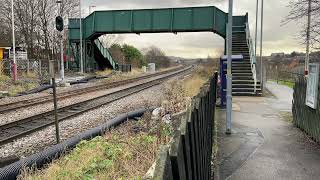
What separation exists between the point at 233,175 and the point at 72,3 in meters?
57.1

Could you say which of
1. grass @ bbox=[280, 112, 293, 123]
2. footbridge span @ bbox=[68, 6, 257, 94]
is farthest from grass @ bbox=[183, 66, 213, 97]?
footbridge span @ bbox=[68, 6, 257, 94]

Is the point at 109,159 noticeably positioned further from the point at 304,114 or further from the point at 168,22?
the point at 168,22

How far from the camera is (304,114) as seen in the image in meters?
11.5

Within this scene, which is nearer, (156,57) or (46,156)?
(46,156)

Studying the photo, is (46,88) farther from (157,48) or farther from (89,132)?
(157,48)

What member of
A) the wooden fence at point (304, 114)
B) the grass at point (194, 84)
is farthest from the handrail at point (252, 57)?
the wooden fence at point (304, 114)

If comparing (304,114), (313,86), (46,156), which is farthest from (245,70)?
(46,156)

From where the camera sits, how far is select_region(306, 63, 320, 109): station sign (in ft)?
32.8

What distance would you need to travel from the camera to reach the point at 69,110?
17062 mm

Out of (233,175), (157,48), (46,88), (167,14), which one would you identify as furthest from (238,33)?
(157,48)

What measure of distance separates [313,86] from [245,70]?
737 inches

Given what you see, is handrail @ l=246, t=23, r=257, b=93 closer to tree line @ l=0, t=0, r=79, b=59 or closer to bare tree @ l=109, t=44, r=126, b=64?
tree line @ l=0, t=0, r=79, b=59

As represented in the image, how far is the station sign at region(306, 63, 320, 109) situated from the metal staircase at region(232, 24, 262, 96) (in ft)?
45.2

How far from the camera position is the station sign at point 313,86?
9.99 m
